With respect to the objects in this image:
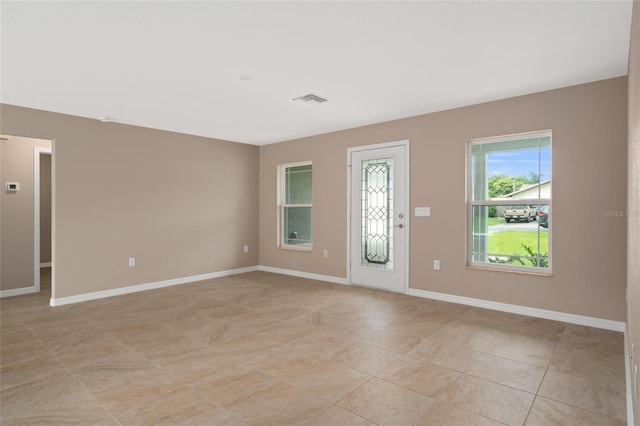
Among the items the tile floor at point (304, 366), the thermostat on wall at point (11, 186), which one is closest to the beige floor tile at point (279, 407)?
the tile floor at point (304, 366)

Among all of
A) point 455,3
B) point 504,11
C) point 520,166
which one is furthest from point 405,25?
point 520,166

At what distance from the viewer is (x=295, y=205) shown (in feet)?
21.5

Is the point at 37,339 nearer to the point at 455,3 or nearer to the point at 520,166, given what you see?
the point at 455,3

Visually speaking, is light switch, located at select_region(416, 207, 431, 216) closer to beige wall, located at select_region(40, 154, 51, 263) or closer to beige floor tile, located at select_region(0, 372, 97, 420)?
beige floor tile, located at select_region(0, 372, 97, 420)

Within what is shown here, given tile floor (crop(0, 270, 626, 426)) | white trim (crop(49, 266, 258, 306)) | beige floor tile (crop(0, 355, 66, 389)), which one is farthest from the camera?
white trim (crop(49, 266, 258, 306))

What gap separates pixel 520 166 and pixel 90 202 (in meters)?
5.47

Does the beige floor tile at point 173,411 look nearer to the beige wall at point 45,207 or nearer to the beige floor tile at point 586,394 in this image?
the beige floor tile at point 586,394

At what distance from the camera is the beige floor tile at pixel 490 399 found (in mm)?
2059

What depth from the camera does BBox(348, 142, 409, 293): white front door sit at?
16.4 ft

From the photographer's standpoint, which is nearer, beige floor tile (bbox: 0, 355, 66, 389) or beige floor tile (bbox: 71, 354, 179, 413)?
beige floor tile (bbox: 71, 354, 179, 413)

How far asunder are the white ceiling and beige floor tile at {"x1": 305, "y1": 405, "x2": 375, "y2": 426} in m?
2.48

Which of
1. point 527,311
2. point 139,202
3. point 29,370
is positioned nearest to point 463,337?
point 527,311

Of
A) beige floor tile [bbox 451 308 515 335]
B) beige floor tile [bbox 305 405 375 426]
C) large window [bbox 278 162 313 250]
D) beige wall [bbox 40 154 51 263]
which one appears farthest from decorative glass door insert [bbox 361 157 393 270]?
beige wall [bbox 40 154 51 263]

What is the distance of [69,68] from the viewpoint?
3.18 m
